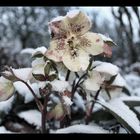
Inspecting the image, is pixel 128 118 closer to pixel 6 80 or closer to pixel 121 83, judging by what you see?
pixel 121 83

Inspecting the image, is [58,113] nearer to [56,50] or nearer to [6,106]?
[56,50]

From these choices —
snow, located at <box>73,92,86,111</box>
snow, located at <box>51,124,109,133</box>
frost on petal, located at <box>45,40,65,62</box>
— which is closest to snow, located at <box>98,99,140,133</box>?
snow, located at <box>51,124,109,133</box>

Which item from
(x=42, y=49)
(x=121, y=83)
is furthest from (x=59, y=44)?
(x=121, y=83)

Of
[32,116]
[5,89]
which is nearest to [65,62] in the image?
[5,89]

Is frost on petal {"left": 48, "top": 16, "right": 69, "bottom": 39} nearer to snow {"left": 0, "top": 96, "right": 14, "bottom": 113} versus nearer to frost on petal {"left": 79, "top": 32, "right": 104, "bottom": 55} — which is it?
frost on petal {"left": 79, "top": 32, "right": 104, "bottom": 55}

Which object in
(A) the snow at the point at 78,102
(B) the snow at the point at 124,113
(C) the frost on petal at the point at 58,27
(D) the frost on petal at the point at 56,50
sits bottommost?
(A) the snow at the point at 78,102

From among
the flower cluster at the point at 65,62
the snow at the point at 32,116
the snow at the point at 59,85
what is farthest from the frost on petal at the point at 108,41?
the snow at the point at 32,116

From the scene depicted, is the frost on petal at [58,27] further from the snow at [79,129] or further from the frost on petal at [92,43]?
the snow at [79,129]
